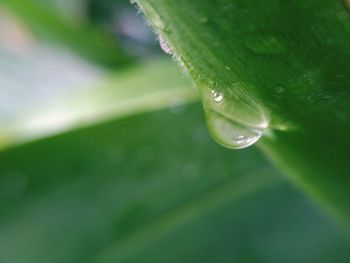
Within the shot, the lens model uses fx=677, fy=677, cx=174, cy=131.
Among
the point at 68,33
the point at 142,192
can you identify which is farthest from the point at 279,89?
the point at 68,33

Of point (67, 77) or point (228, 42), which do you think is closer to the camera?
point (228, 42)

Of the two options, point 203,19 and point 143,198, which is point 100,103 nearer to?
point 143,198

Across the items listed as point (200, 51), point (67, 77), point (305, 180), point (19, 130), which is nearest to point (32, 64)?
point (67, 77)

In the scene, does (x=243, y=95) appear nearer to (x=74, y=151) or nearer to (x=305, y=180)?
(x=305, y=180)

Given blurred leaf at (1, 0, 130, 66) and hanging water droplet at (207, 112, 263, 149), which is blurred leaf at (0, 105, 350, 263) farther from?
hanging water droplet at (207, 112, 263, 149)

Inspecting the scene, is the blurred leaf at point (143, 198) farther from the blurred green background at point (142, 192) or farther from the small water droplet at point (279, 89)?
the small water droplet at point (279, 89)
